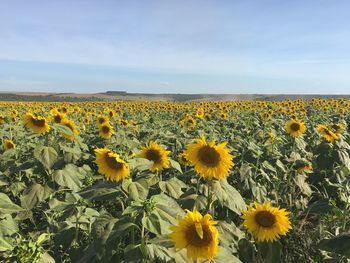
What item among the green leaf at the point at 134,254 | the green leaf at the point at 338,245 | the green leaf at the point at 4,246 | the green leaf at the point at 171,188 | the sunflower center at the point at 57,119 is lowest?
the green leaf at the point at 134,254

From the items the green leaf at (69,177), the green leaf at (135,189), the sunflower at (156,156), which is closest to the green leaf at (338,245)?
the green leaf at (135,189)

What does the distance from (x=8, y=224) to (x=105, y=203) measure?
3862mm

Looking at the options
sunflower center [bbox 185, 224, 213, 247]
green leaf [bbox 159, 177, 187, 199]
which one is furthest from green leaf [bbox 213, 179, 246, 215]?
sunflower center [bbox 185, 224, 213, 247]

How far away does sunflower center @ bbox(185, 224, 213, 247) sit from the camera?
8.86 feet

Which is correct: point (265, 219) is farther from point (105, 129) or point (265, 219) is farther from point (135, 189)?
point (105, 129)

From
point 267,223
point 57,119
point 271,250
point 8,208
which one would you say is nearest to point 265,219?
point 267,223

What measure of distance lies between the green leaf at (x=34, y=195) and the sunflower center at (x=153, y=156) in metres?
1.15

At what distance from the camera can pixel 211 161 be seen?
3738 mm

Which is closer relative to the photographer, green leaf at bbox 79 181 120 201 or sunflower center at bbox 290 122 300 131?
green leaf at bbox 79 181 120 201

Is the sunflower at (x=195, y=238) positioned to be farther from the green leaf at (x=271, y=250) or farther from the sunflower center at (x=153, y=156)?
the sunflower center at (x=153, y=156)

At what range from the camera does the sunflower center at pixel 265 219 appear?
3.43 meters

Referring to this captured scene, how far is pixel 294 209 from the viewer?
21.8 feet

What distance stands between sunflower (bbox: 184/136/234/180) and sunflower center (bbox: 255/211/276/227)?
45 cm

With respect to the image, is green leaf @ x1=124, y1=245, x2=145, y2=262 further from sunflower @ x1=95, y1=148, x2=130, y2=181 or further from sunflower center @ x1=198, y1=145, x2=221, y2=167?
sunflower center @ x1=198, y1=145, x2=221, y2=167
